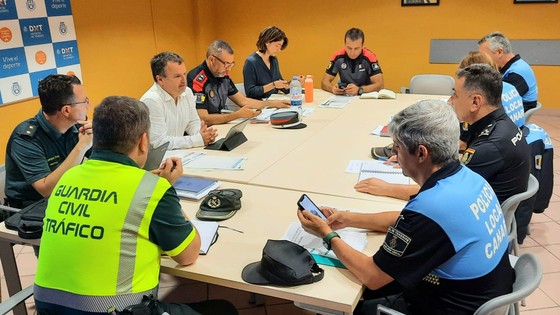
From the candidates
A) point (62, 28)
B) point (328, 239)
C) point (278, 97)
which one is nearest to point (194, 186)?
point (328, 239)

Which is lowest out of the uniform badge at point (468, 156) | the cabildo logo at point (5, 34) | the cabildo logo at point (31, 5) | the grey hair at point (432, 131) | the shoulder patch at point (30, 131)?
the uniform badge at point (468, 156)

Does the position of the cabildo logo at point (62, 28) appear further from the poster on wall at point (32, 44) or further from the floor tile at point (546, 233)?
the floor tile at point (546, 233)

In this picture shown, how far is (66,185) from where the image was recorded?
151 centimetres

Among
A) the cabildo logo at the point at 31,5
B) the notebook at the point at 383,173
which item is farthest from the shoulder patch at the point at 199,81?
the cabildo logo at the point at 31,5

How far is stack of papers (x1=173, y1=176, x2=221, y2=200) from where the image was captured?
2232 mm

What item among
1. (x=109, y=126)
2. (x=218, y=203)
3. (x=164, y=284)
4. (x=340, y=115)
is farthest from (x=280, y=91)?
(x=109, y=126)

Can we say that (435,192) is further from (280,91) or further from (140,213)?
(280,91)

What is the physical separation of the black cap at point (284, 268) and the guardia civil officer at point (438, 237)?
0.11 m

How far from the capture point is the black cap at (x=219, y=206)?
2014 millimetres

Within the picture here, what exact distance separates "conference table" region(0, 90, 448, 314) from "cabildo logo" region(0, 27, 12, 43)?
2.12 metres

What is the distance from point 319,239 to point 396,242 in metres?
0.42

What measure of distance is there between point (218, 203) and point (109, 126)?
666 millimetres

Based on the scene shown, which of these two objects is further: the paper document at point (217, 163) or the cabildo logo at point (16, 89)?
the cabildo logo at point (16, 89)

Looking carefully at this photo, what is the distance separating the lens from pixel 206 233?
1.85 meters
